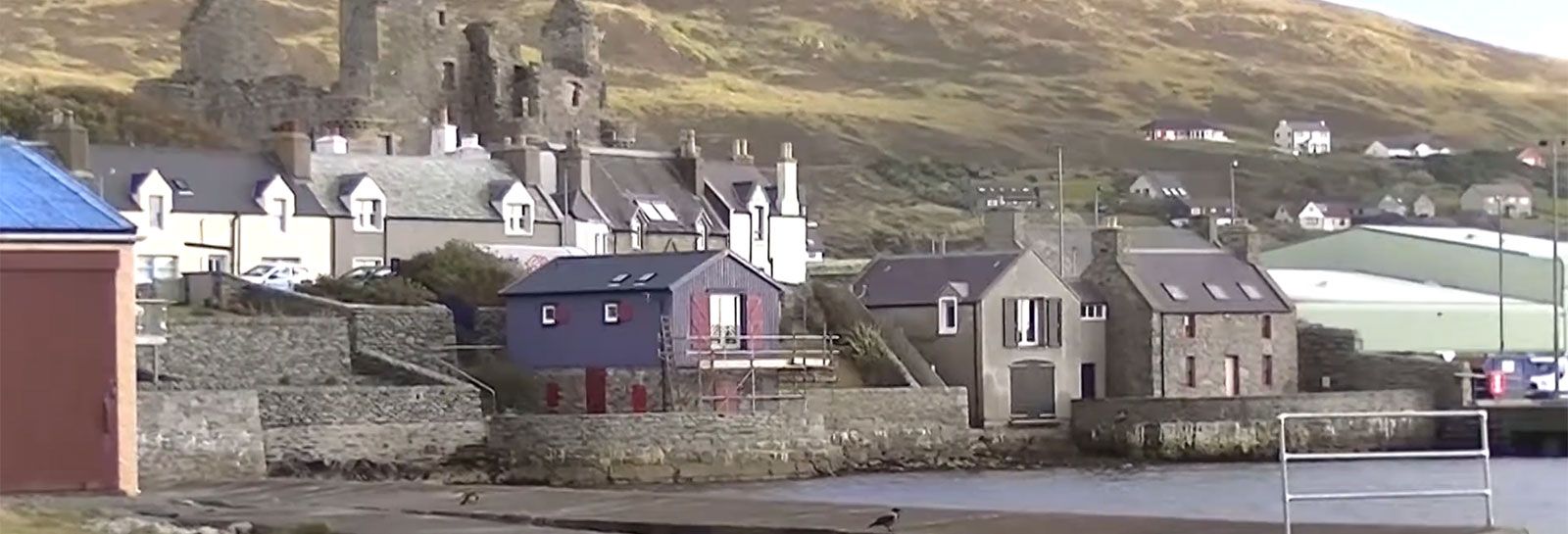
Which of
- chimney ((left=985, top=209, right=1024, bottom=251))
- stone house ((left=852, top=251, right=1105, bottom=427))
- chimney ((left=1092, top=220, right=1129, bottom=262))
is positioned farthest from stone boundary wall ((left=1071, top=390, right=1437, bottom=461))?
chimney ((left=985, top=209, right=1024, bottom=251))

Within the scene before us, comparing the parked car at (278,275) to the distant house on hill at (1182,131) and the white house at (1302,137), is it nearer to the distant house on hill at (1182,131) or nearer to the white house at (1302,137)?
the white house at (1302,137)

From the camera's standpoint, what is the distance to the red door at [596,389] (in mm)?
44688

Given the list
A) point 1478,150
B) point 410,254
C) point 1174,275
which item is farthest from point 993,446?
point 1478,150

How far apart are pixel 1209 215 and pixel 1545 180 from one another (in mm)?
84508

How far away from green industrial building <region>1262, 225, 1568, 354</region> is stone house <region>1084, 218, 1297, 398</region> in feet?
21.6

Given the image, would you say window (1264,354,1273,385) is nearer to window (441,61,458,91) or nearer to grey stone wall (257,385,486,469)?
grey stone wall (257,385,486,469)

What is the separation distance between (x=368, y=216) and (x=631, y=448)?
12867mm

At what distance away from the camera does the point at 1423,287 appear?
69250mm

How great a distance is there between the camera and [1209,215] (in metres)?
63.1

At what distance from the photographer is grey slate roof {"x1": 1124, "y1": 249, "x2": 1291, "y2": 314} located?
54344 mm

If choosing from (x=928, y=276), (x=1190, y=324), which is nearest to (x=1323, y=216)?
(x=1190, y=324)

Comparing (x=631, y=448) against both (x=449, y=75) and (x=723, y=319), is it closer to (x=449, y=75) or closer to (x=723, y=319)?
(x=723, y=319)

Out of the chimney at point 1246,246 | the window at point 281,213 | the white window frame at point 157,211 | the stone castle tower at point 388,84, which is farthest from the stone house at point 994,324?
the stone castle tower at point 388,84

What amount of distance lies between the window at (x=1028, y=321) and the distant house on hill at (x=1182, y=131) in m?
121
